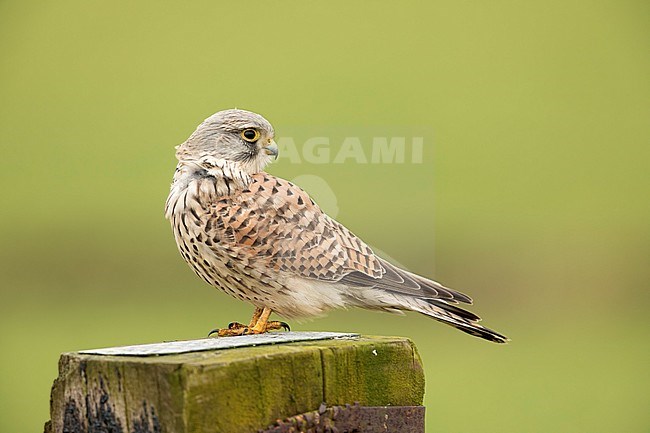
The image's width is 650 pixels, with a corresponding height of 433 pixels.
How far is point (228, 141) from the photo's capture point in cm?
277

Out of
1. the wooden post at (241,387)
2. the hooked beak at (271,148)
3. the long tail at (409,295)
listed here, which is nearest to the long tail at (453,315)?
the long tail at (409,295)

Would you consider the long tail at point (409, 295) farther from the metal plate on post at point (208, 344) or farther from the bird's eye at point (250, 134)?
the bird's eye at point (250, 134)

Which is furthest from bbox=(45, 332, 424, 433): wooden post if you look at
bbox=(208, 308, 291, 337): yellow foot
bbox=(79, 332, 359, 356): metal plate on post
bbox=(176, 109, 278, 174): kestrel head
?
bbox=(176, 109, 278, 174): kestrel head

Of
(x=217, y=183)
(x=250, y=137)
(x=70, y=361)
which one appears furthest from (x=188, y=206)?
(x=70, y=361)

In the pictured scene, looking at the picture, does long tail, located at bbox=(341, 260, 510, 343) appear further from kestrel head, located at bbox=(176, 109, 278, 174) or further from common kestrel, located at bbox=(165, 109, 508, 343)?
kestrel head, located at bbox=(176, 109, 278, 174)

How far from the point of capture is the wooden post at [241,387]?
180cm

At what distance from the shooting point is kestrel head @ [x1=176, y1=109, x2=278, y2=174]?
2758 mm

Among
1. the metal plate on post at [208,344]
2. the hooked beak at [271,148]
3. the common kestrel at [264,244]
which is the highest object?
the hooked beak at [271,148]

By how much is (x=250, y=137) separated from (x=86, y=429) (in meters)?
1.19

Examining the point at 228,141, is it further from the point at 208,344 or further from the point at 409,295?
the point at 208,344

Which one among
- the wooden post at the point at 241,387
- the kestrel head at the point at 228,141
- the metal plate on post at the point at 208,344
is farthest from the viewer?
the kestrel head at the point at 228,141

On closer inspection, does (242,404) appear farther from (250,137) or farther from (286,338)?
(250,137)

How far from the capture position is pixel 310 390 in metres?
2.07

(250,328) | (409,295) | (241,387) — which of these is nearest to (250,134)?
(250,328)
